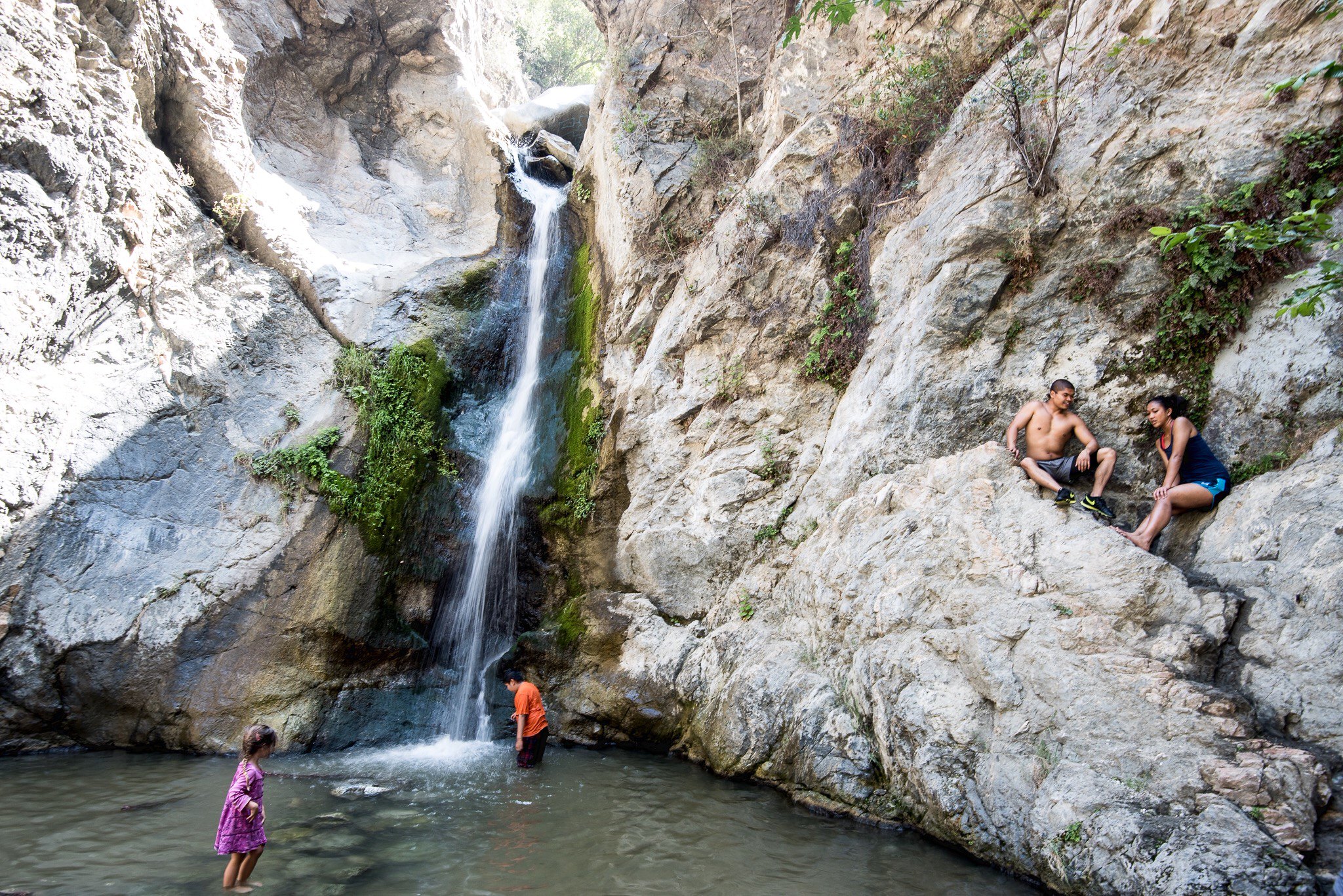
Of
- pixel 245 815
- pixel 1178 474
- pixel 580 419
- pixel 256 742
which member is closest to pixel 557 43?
pixel 580 419

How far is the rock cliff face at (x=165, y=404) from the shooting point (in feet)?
27.5

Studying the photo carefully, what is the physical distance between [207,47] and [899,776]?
15.8 m

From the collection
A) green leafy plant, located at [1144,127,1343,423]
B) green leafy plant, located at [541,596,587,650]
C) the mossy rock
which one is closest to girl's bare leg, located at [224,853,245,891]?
green leafy plant, located at [541,596,587,650]

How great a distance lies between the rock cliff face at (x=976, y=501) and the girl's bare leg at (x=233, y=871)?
4391mm

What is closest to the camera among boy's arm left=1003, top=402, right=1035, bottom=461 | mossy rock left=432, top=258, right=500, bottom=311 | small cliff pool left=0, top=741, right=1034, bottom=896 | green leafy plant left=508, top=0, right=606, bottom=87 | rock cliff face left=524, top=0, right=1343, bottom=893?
rock cliff face left=524, top=0, right=1343, bottom=893

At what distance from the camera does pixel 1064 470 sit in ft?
19.5

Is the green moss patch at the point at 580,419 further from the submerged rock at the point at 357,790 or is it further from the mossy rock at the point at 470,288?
the submerged rock at the point at 357,790

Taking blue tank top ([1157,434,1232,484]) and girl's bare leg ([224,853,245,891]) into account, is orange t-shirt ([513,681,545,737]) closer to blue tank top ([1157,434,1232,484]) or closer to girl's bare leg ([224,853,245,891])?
girl's bare leg ([224,853,245,891])

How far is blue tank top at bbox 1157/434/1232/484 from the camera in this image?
530 centimetres

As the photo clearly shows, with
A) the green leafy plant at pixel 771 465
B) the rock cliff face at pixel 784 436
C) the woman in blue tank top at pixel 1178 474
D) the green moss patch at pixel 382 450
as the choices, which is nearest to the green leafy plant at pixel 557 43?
the rock cliff face at pixel 784 436

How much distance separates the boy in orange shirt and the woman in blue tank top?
20.3 feet

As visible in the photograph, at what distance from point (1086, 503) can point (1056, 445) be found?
31.1 inches

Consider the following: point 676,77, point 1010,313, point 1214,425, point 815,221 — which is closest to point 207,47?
point 676,77

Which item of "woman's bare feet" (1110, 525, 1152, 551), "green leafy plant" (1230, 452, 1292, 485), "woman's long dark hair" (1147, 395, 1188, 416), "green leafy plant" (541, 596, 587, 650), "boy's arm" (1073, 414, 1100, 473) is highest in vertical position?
A: "woman's long dark hair" (1147, 395, 1188, 416)
